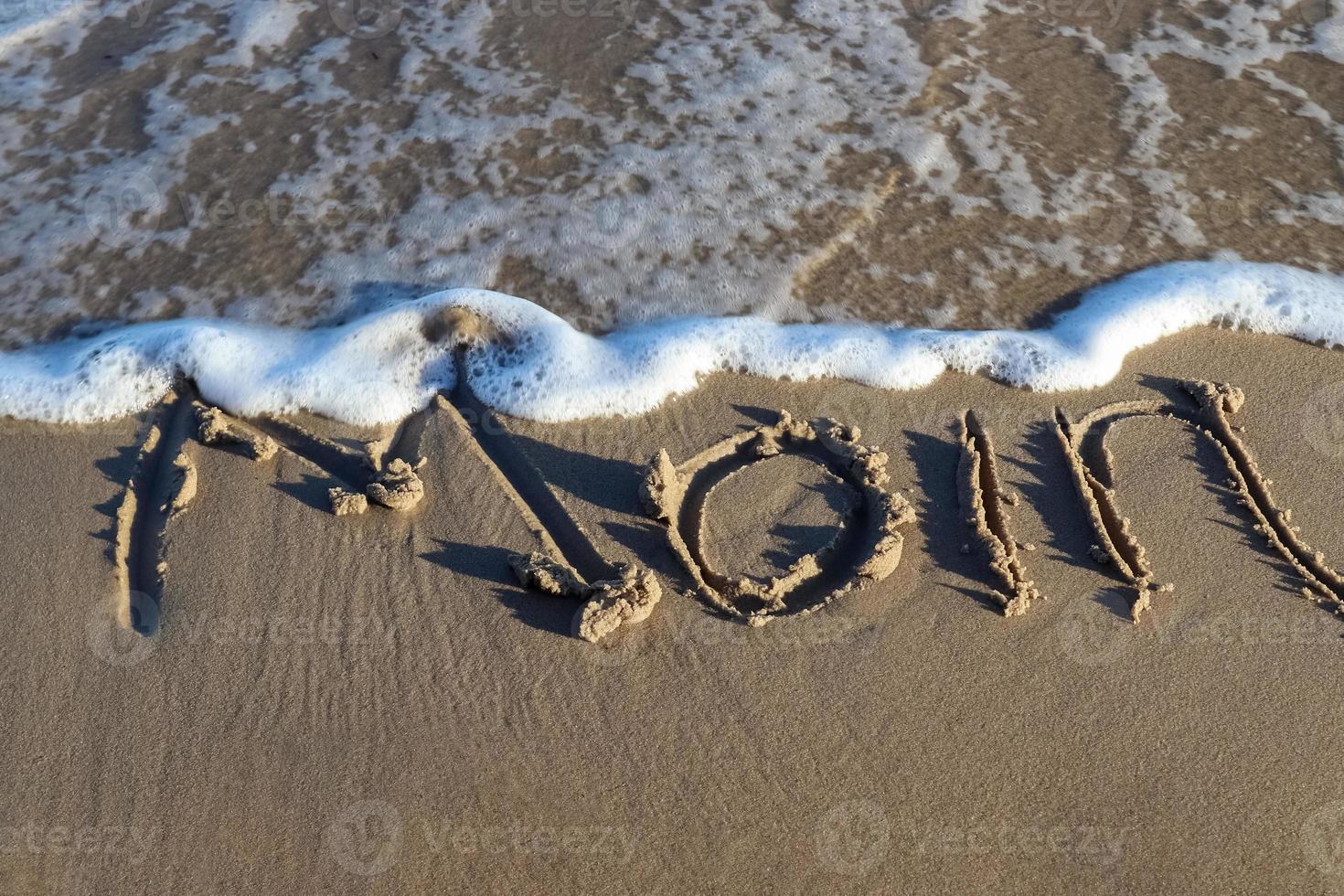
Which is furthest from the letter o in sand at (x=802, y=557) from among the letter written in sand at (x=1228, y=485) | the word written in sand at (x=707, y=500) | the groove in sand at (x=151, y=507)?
the groove in sand at (x=151, y=507)

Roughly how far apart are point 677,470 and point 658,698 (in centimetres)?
86

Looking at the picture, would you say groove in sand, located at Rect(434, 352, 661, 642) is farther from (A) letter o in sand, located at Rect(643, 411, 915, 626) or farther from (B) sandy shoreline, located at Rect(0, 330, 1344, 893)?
(A) letter o in sand, located at Rect(643, 411, 915, 626)

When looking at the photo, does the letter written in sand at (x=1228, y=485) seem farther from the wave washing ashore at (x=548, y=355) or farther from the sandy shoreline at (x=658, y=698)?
the wave washing ashore at (x=548, y=355)

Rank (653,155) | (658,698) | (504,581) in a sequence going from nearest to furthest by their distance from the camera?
(658,698), (504,581), (653,155)

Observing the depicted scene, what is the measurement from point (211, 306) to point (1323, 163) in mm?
5464

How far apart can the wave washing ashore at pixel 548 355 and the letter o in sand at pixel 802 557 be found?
13.7 inches

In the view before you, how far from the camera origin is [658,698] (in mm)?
2605

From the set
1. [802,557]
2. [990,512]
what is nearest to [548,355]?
[802,557]

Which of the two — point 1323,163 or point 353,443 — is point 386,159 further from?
point 1323,163

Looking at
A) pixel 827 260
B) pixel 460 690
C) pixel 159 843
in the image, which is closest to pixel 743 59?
pixel 827 260

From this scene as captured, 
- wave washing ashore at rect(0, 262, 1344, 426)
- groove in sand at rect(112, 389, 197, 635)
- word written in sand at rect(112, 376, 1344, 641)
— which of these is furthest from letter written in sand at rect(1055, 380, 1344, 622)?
groove in sand at rect(112, 389, 197, 635)

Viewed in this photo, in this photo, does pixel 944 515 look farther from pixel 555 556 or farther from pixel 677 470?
pixel 555 556

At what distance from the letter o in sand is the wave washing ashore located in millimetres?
348

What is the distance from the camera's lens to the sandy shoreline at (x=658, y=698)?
2.32 metres
